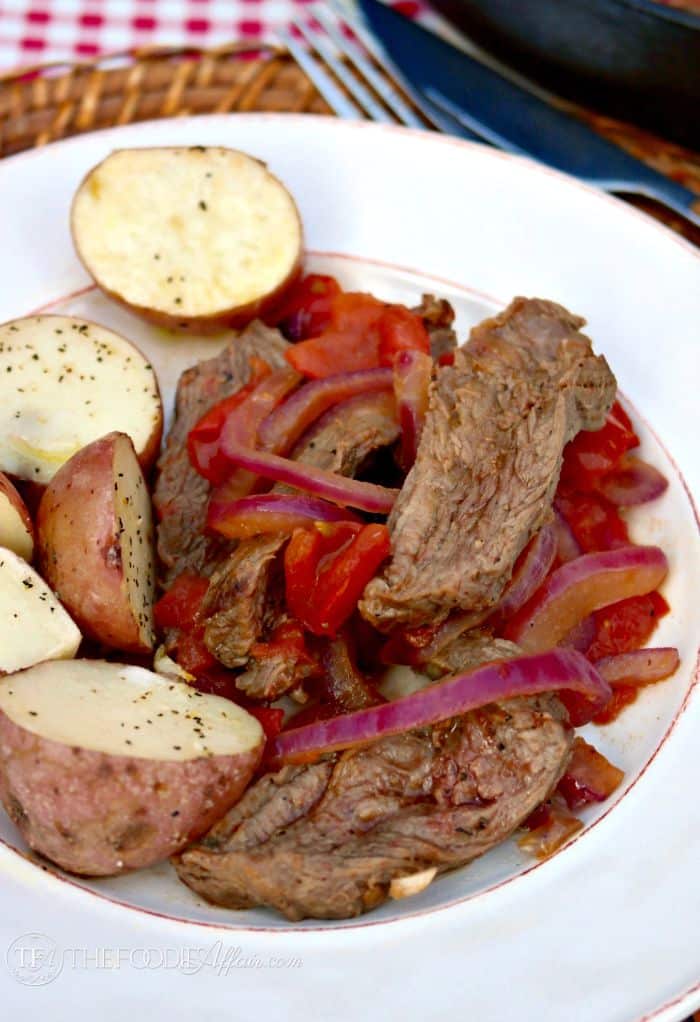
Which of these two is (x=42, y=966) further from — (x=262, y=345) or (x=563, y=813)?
(x=262, y=345)

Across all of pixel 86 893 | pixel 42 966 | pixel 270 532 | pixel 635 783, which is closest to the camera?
pixel 42 966

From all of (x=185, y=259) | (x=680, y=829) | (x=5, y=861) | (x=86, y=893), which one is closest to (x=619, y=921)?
(x=680, y=829)

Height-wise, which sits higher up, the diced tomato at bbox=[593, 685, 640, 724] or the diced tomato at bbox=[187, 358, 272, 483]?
the diced tomato at bbox=[187, 358, 272, 483]

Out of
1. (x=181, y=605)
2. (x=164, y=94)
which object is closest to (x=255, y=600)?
(x=181, y=605)

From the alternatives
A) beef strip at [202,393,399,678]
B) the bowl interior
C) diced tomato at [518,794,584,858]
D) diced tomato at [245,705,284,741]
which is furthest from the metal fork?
diced tomato at [518,794,584,858]

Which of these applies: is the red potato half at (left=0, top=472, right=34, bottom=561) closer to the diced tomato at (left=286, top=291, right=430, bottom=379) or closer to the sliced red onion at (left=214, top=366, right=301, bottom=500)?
the sliced red onion at (left=214, top=366, right=301, bottom=500)
